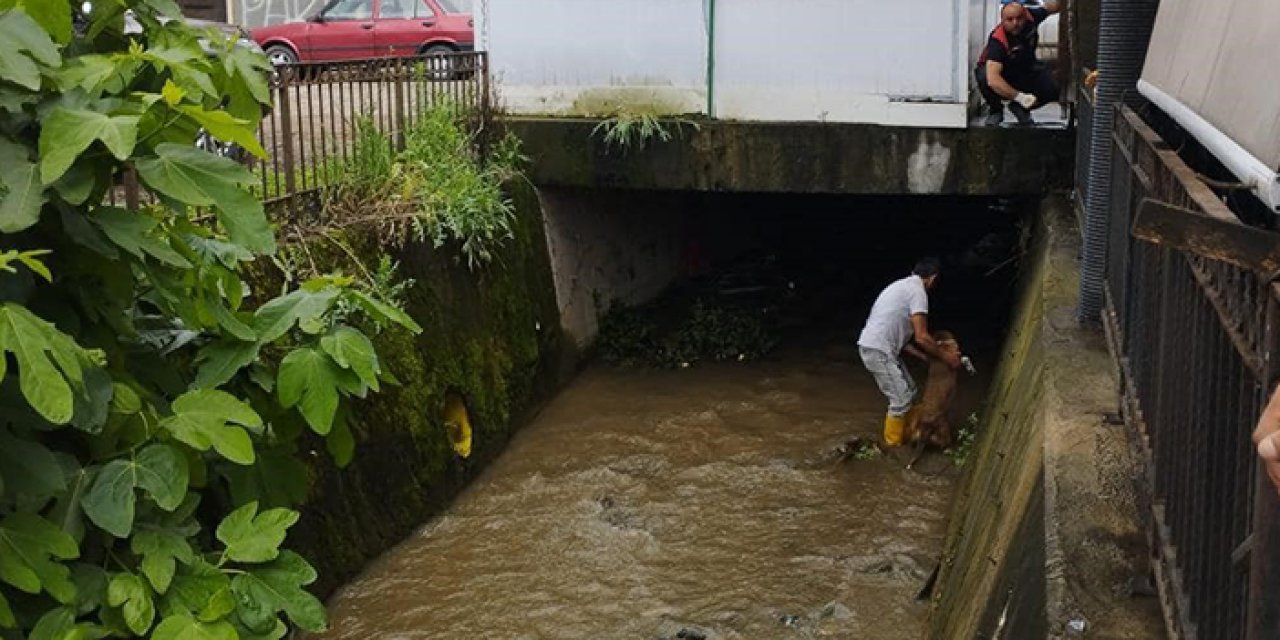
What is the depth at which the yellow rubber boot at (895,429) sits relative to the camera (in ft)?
34.6

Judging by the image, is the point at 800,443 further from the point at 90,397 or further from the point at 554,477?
the point at 90,397

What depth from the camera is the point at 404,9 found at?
1858cm

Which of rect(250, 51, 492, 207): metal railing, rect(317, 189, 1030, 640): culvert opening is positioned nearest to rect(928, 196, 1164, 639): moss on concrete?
rect(317, 189, 1030, 640): culvert opening

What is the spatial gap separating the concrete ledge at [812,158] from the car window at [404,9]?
23.9 feet

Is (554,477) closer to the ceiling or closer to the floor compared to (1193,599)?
closer to the floor

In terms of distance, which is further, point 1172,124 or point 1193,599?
point 1172,124

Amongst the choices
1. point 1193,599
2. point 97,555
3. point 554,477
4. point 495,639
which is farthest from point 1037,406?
point 554,477

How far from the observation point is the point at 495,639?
7629mm

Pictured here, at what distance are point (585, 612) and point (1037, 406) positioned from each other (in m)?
3.03

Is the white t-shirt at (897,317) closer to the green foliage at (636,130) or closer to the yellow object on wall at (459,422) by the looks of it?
the green foliage at (636,130)

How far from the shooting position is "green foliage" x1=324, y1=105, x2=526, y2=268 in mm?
9367

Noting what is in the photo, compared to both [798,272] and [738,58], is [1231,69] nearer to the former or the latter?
[738,58]

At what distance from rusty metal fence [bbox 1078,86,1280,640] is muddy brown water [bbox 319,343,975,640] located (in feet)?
11.3

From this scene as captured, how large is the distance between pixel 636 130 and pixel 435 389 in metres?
3.08
